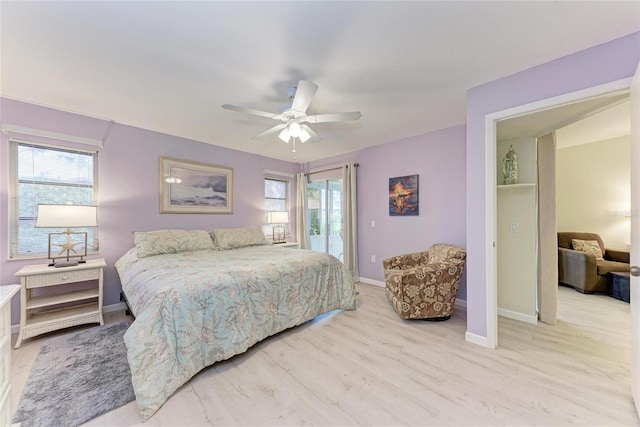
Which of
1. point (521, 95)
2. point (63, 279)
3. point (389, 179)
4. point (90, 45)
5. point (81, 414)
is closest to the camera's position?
point (81, 414)

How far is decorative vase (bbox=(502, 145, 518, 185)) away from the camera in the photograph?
288 centimetres

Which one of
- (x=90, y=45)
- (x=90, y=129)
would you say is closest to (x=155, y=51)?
(x=90, y=45)

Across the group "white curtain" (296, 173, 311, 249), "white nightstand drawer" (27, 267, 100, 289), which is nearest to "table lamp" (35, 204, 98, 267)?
"white nightstand drawer" (27, 267, 100, 289)

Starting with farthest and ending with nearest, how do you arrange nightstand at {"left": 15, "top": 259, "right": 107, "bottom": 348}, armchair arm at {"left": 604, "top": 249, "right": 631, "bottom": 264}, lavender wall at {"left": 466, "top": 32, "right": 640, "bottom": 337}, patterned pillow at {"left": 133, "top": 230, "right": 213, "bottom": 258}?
armchair arm at {"left": 604, "top": 249, "right": 631, "bottom": 264} < patterned pillow at {"left": 133, "top": 230, "right": 213, "bottom": 258} < nightstand at {"left": 15, "top": 259, "right": 107, "bottom": 348} < lavender wall at {"left": 466, "top": 32, "right": 640, "bottom": 337}

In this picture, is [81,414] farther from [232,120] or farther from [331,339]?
[232,120]

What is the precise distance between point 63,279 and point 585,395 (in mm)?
4512

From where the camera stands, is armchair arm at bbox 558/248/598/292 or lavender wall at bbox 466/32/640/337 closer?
lavender wall at bbox 466/32/640/337

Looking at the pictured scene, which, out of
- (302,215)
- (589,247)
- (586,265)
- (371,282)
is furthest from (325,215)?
(589,247)

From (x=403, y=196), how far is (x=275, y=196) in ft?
8.62

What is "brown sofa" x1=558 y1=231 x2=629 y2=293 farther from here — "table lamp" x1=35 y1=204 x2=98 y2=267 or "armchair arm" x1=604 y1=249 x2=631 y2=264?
"table lamp" x1=35 y1=204 x2=98 y2=267

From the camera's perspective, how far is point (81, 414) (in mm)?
1550

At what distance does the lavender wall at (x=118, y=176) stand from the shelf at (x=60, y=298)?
31 centimetres

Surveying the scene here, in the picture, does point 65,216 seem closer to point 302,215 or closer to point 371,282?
point 302,215

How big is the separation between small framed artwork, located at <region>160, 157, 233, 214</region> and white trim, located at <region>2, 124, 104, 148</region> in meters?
0.77
